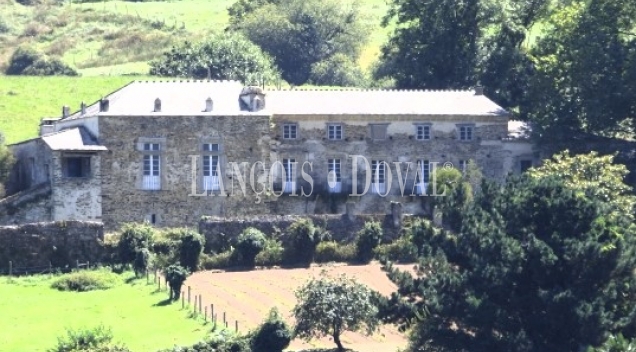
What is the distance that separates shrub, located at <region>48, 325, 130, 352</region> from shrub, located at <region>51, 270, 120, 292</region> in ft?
31.6

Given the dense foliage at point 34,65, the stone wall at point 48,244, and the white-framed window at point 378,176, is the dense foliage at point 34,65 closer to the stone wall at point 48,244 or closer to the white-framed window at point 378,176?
the white-framed window at point 378,176

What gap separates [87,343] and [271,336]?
5888mm

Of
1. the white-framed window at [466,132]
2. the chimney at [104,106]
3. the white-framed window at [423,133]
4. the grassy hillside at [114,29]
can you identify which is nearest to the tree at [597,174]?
the white-framed window at [466,132]

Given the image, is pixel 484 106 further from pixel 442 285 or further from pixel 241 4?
pixel 241 4

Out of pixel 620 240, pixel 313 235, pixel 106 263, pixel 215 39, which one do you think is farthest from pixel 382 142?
pixel 215 39

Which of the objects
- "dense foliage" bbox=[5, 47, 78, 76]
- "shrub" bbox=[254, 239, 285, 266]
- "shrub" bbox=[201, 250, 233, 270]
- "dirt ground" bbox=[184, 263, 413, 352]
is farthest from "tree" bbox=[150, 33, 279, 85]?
"dirt ground" bbox=[184, 263, 413, 352]

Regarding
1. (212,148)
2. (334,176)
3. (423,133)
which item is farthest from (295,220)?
(423,133)

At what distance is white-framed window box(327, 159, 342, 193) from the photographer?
293ft

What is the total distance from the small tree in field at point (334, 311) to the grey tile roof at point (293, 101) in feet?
59.9

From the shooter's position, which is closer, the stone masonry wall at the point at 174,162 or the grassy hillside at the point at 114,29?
the stone masonry wall at the point at 174,162

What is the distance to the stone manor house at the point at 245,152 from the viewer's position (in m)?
86.2

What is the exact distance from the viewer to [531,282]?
70.5 metres

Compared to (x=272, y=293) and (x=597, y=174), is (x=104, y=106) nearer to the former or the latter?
(x=272, y=293)

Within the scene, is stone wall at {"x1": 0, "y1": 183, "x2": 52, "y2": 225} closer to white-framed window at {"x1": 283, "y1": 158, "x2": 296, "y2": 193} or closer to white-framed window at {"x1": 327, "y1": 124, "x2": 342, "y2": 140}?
white-framed window at {"x1": 283, "y1": 158, "x2": 296, "y2": 193}
